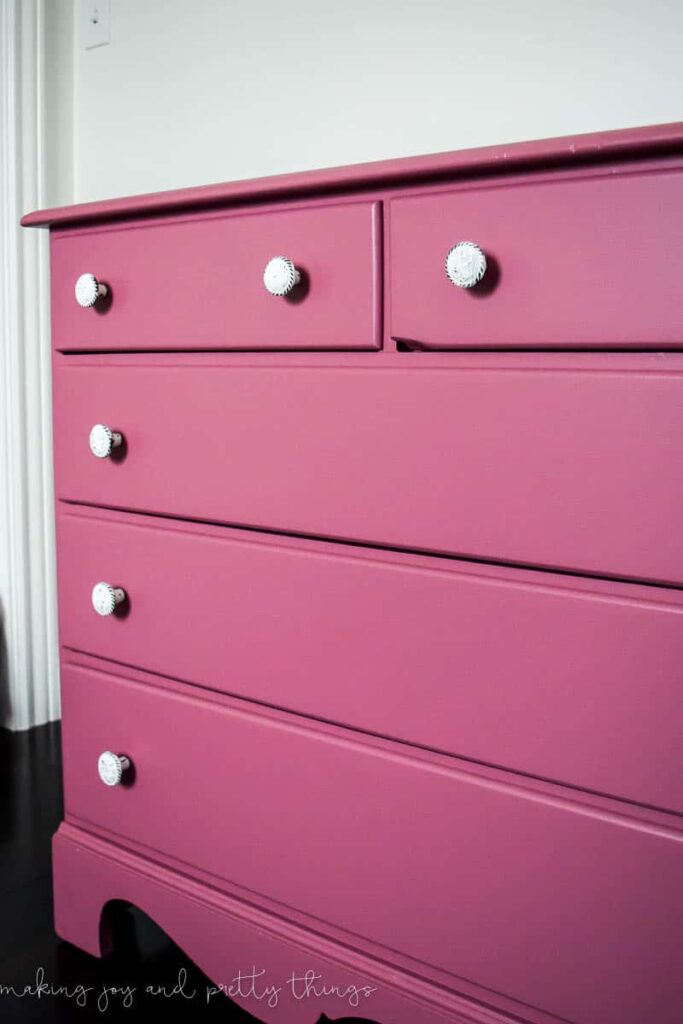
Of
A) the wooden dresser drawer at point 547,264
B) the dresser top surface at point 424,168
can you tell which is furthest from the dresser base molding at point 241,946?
the dresser top surface at point 424,168

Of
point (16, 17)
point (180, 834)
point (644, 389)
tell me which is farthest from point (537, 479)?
point (16, 17)

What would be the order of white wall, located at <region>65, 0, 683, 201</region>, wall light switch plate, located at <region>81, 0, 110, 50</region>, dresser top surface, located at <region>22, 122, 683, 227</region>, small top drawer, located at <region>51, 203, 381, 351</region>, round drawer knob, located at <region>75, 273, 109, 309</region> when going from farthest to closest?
wall light switch plate, located at <region>81, 0, 110, 50</region>, white wall, located at <region>65, 0, 683, 201</region>, round drawer knob, located at <region>75, 273, 109, 309</region>, small top drawer, located at <region>51, 203, 381, 351</region>, dresser top surface, located at <region>22, 122, 683, 227</region>

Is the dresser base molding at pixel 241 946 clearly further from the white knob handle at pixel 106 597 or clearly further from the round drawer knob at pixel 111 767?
the white knob handle at pixel 106 597

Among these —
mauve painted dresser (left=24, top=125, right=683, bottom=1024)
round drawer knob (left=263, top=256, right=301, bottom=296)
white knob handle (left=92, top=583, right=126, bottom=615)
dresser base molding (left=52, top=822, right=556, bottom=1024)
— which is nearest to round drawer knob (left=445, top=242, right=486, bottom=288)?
mauve painted dresser (left=24, top=125, right=683, bottom=1024)

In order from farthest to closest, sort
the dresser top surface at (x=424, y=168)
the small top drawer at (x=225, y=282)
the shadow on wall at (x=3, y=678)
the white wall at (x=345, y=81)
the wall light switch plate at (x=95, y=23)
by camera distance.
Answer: the shadow on wall at (x=3, y=678)
the wall light switch plate at (x=95, y=23)
the white wall at (x=345, y=81)
the small top drawer at (x=225, y=282)
the dresser top surface at (x=424, y=168)

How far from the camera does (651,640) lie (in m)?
0.76

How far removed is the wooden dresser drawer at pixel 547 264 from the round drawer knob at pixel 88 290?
1.30ft

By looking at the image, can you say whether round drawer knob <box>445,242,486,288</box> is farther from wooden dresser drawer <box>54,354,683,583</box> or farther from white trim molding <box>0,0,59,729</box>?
white trim molding <box>0,0,59,729</box>

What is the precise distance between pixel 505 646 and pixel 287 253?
0.45 m

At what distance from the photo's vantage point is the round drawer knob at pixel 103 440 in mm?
1072

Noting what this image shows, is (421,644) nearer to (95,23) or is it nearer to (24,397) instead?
(24,397)

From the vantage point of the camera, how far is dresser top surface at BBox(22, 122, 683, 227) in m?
0.70

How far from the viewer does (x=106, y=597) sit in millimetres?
1093

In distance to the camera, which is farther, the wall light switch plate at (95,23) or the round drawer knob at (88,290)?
the wall light switch plate at (95,23)
